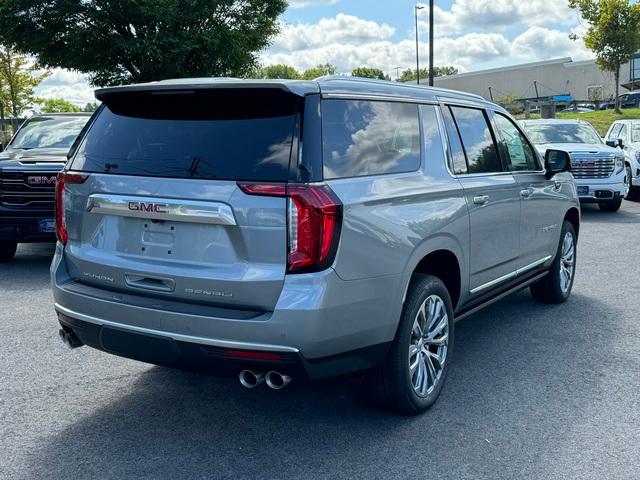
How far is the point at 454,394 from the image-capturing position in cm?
445

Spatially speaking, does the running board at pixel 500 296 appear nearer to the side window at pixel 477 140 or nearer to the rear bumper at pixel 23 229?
the side window at pixel 477 140

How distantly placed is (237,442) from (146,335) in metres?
0.80

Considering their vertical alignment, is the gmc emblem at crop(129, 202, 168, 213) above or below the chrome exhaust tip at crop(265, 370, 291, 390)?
above

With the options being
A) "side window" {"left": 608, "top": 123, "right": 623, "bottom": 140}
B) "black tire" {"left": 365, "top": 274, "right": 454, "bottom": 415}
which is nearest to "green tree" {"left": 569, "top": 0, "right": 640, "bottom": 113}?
"side window" {"left": 608, "top": 123, "right": 623, "bottom": 140}

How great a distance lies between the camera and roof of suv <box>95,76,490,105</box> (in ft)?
11.2

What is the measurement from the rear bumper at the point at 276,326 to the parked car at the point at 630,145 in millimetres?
12923

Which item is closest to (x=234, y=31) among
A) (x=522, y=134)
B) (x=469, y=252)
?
(x=522, y=134)

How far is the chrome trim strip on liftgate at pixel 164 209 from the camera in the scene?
335 cm

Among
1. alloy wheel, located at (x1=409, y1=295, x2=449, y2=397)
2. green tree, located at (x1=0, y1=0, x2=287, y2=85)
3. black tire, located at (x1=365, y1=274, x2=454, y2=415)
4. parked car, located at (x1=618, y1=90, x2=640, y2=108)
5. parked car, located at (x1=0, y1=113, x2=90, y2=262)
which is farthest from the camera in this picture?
parked car, located at (x1=618, y1=90, x2=640, y2=108)

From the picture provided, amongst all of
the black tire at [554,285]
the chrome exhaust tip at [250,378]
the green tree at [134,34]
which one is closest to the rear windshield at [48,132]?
the black tire at [554,285]

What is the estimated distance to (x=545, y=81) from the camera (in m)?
89.0

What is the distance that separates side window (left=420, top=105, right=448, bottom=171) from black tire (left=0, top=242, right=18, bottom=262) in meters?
6.47

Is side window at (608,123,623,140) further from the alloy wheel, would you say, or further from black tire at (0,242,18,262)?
the alloy wheel

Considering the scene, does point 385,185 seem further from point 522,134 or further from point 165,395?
point 522,134
